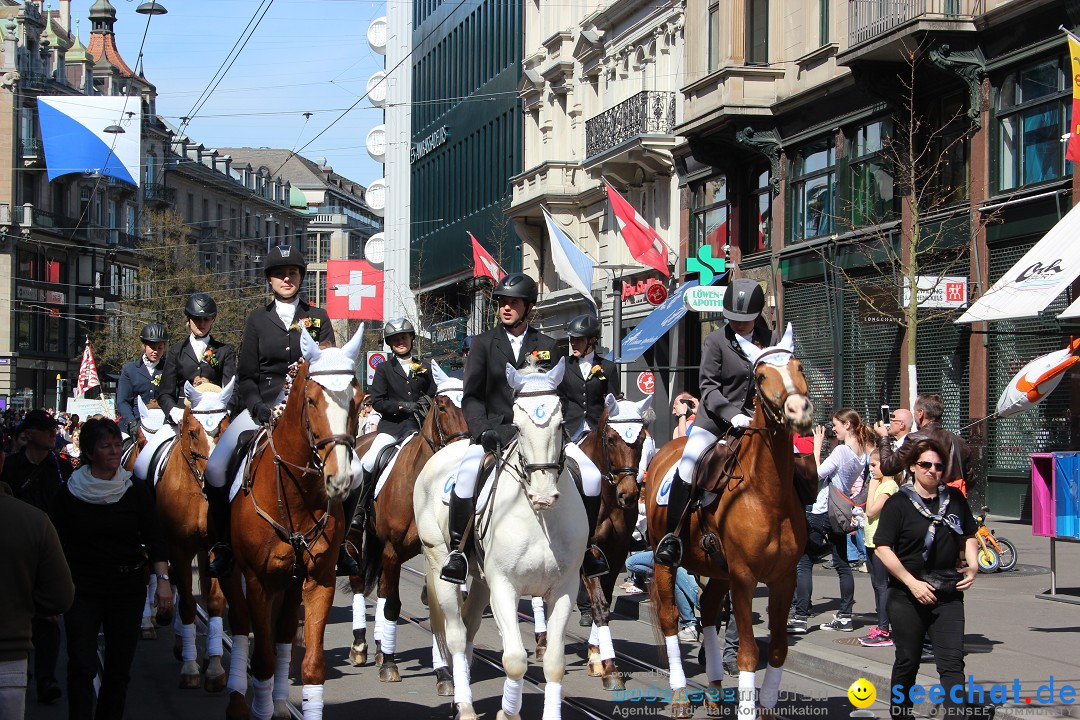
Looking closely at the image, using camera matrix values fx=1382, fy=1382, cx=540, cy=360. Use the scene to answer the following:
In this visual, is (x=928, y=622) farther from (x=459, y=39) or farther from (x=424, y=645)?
(x=459, y=39)

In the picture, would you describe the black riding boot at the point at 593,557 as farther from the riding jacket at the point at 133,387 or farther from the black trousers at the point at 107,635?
the riding jacket at the point at 133,387

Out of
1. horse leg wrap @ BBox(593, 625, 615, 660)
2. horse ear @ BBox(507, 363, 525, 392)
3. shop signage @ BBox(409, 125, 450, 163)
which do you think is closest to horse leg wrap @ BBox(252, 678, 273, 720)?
horse ear @ BBox(507, 363, 525, 392)

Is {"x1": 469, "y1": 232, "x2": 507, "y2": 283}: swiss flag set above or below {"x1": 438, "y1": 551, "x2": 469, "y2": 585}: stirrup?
above

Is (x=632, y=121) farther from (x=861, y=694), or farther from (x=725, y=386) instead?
(x=861, y=694)

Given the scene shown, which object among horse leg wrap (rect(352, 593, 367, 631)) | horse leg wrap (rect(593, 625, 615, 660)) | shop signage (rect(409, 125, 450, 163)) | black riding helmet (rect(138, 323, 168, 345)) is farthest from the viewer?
shop signage (rect(409, 125, 450, 163))

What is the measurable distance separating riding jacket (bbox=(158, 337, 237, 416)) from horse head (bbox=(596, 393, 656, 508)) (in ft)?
11.2

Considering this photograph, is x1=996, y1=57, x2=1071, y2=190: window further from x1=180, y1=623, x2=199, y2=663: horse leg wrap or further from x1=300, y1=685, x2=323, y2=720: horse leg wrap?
x1=300, y1=685, x2=323, y2=720: horse leg wrap

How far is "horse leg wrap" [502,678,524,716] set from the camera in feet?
27.8

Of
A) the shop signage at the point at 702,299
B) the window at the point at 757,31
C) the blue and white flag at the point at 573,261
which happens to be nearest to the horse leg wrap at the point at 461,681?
the shop signage at the point at 702,299

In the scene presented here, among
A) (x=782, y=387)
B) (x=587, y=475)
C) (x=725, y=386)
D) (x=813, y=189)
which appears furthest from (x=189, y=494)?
(x=813, y=189)

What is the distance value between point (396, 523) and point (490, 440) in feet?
10.7

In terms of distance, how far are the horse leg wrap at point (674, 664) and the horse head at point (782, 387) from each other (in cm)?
222

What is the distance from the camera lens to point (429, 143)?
219 ft

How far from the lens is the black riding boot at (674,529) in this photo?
32.3ft
